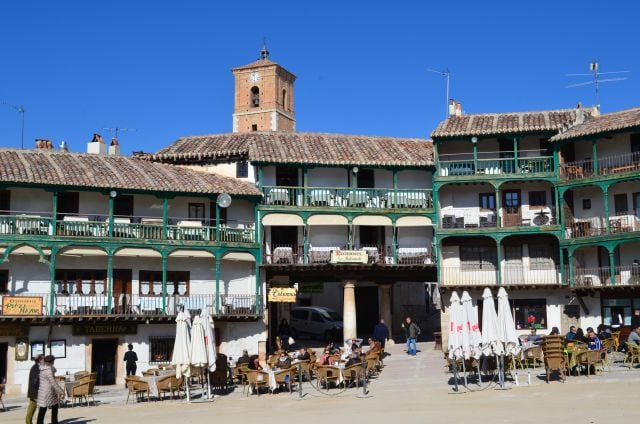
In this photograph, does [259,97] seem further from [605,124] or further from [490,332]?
[490,332]

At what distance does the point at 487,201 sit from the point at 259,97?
1175 inches

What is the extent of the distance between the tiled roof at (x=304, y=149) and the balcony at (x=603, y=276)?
27.3 ft

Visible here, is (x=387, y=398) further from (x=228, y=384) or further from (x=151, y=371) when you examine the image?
(x=151, y=371)

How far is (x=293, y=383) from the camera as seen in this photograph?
92.8 feet

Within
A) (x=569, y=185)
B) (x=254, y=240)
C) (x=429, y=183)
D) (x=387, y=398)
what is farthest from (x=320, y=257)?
(x=387, y=398)

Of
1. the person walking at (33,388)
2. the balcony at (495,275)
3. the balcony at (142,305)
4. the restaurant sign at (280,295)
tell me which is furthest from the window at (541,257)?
the person walking at (33,388)

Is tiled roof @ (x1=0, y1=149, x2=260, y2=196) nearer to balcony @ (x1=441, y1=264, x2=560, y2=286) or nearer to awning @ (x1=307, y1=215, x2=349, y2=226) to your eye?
awning @ (x1=307, y1=215, x2=349, y2=226)

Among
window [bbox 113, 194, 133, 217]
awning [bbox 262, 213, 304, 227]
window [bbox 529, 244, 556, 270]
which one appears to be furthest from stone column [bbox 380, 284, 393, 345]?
window [bbox 113, 194, 133, 217]

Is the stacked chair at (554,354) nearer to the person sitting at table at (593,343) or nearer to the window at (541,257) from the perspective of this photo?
the person sitting at table at (593,343)

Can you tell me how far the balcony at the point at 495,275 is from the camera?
3988 cm

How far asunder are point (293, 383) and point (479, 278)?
1487 centimetres

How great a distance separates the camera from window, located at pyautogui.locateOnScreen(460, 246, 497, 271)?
4122 centimetres

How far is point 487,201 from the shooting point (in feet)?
137

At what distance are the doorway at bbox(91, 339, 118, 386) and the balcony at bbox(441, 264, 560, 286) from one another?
14661 millimetres
